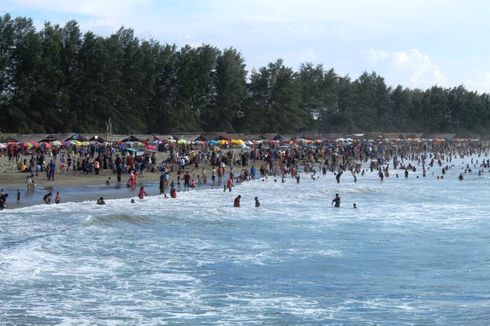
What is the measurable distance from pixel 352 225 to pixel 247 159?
2922 centimetres

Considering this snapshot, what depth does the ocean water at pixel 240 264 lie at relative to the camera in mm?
14766

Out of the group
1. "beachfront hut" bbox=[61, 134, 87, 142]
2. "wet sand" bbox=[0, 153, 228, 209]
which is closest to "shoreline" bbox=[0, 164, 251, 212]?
"wet sand" bbox=[0, 153, 228, 209]

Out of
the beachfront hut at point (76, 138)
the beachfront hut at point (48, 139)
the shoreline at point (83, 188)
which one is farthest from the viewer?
the beachfront hut at point (76, 138)

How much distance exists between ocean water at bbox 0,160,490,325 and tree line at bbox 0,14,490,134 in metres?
34.1

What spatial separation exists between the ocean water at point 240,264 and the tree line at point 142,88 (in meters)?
34.1

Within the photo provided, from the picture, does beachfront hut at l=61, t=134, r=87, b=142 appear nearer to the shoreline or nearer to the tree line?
the tree line

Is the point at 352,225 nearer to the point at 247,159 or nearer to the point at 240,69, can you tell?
the point at 247,159

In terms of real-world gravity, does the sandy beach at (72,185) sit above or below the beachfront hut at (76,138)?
below

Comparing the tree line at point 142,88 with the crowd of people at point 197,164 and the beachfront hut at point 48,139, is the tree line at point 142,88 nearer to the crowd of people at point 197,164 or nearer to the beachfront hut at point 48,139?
the beachfront hut at point 48,139

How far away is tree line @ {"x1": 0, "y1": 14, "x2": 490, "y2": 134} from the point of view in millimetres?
62156

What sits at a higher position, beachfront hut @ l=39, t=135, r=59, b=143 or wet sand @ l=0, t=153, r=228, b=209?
beachfront hut @ l=39, t=135, r=59, b=143

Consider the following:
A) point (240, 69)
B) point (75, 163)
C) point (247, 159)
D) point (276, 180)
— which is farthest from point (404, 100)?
point (75, 163)

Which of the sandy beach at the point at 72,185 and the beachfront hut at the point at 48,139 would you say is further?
the beachfront hut at the point at 48,139

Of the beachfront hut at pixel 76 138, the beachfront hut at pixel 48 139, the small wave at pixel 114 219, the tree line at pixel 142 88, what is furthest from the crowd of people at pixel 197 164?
the tree line at pixel 142 88
